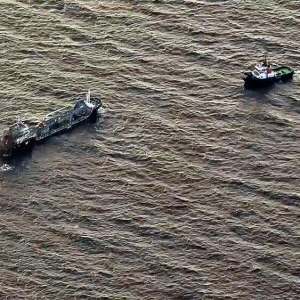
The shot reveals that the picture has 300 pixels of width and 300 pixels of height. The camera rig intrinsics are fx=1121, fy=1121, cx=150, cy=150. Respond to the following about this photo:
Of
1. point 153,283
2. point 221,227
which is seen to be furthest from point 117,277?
point 221,227

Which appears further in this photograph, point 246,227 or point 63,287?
point 246,227

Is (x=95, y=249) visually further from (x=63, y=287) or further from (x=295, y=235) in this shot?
(x=295, y=235)

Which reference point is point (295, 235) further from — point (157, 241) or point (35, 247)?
point (35, 247)

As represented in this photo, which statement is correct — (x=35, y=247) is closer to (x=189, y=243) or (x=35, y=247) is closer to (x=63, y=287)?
(x=63, y=287)

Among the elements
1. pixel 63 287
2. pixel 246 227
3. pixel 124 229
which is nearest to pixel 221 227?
pixel 246 227

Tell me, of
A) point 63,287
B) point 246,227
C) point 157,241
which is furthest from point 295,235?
point 63,287

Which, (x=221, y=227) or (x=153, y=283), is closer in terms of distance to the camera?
(x=153, y=283)

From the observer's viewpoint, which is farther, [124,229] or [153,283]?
[124,229]
